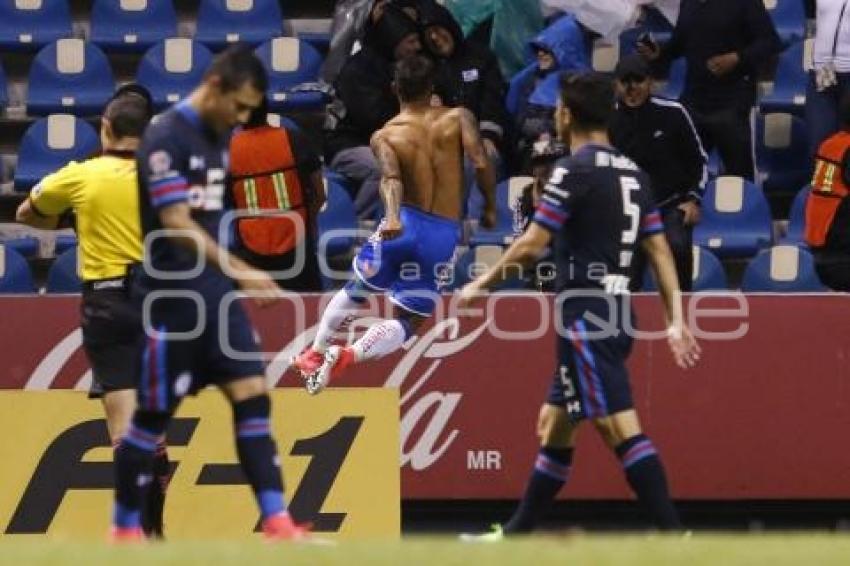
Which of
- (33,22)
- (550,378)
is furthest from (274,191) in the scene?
(33,22)

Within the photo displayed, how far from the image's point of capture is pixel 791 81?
17.0m

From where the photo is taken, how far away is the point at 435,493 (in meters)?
14.0

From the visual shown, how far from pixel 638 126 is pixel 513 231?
1152 millimetres

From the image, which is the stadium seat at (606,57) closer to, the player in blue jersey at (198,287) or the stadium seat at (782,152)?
the stadium seat at (782,152)

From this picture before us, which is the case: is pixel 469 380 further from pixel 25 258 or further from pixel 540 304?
pixel 25 258

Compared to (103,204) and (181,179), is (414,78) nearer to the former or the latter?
(103,204)

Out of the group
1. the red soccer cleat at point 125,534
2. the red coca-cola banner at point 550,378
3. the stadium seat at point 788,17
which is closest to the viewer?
A: the red soccer cleat at point 125,534

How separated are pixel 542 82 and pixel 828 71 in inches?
77.4

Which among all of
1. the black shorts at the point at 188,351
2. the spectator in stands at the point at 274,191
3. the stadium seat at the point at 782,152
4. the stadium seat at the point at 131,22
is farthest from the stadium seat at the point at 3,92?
the black shorts at the point at 188,351

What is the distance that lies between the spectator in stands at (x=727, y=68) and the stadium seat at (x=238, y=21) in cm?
302

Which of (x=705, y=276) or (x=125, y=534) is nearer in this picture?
(x=125, y=534)

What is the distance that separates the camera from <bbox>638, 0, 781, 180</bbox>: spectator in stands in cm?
1600

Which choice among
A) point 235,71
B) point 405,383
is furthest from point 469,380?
point 235,71

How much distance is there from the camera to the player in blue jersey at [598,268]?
10.3 m
